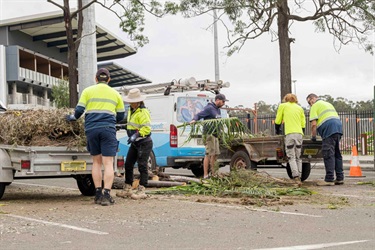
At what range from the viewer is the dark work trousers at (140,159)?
1023cm

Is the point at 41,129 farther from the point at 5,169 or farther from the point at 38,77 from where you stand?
the point at 38,77

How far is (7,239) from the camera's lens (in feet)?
19.7

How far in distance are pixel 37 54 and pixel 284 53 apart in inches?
1837

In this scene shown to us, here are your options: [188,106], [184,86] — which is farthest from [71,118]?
[184,86]

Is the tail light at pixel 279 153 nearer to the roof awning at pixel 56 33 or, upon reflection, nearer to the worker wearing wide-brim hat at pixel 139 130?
the worker wearing wide-brim hat at pixel 139 130

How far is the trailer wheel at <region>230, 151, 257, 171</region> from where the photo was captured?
43.2 feet

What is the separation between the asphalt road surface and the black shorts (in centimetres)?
80

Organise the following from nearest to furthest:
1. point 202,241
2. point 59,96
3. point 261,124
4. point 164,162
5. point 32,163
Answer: point 202,241 → point 32,163 → point 164,162 → point 261,124 → point 59,96

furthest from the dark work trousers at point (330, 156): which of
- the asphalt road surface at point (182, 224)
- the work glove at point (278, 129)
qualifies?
the asphalt road surface at point (182, 224)

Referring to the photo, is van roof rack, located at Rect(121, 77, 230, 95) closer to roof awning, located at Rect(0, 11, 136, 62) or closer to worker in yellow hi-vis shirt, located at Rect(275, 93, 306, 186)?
worker in yellow hi-vis shirt, located at Rect(275, 93, 306, 186)

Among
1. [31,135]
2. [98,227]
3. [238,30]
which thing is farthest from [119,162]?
[238,30]

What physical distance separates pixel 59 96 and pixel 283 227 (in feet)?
169

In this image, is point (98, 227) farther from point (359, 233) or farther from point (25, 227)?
point (359, 233)

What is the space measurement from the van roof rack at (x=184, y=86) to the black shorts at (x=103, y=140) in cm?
598
